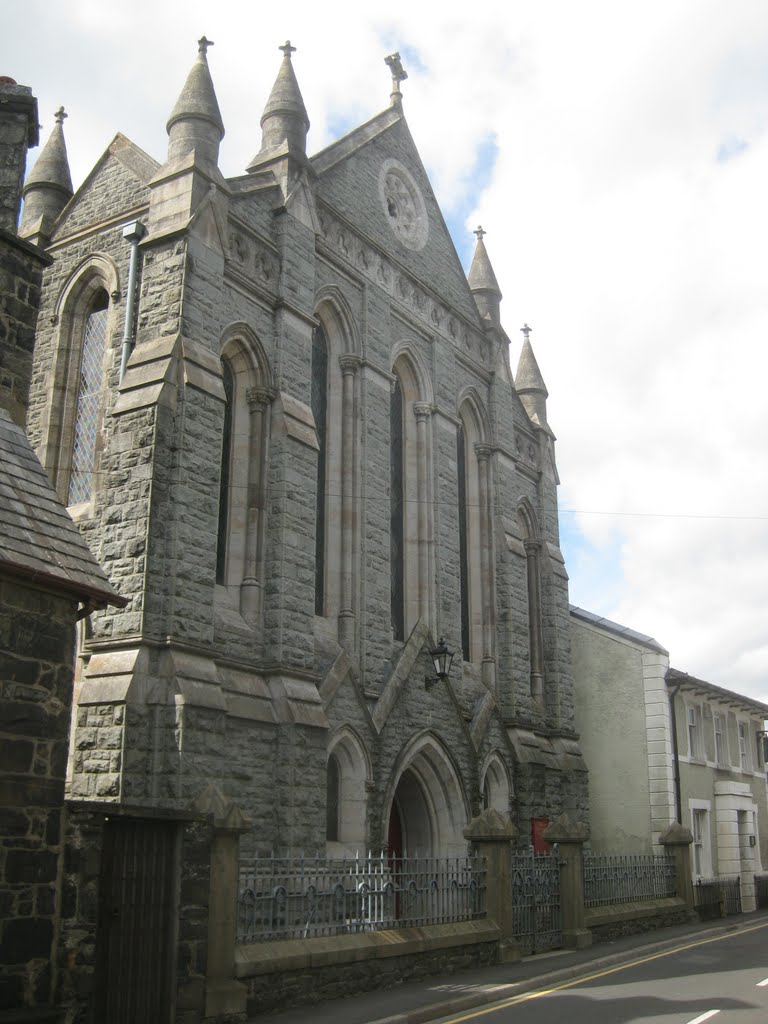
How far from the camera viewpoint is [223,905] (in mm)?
9523

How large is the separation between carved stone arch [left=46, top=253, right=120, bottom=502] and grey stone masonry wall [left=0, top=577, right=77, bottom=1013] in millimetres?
7199

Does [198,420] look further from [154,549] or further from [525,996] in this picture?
[525,996]

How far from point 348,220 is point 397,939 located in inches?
510

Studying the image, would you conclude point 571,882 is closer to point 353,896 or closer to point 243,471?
point 353,896

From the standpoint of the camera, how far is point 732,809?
2684cm

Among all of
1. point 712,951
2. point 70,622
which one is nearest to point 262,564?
point 70,622

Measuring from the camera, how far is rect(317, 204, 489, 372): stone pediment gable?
19.3m

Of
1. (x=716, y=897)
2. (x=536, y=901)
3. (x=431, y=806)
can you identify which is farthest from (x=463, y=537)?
(x=716, y=897)

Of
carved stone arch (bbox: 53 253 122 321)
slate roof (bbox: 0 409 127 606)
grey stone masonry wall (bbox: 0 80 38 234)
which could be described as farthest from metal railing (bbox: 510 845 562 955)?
carved stone arch (bbox: 53 253 122 321)

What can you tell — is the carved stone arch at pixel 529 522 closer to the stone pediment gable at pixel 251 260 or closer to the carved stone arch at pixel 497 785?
the carved stone arch at pixel 497 785

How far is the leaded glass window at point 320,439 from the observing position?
17.8m

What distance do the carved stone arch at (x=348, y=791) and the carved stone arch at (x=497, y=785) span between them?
423 cm

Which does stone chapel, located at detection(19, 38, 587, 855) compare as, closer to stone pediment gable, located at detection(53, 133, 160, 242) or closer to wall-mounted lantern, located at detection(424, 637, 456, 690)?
stone pediment gable, located at detection(53, 133, 160, 242)

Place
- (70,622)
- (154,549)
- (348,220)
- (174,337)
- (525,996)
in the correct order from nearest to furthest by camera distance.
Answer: (70,622) → (525,996) → (154,549) → (174,337) → (348,220)
